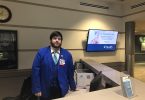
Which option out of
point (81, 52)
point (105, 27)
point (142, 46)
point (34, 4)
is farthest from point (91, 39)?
point (142, 46)

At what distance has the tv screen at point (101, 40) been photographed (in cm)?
447

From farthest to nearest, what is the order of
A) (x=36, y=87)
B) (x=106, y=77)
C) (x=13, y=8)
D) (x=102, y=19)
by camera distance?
1. (x=102, y=19)
2. (x=13, y=8)
3. (x=106, y=77)
4. (x=36, y=87)

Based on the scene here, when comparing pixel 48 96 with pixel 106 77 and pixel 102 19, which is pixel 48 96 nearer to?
pixel 106 77

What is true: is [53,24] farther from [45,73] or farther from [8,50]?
[45,73]

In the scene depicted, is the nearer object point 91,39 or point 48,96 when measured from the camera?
point 48,96

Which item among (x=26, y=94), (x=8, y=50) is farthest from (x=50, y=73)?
(x=8, y=50)

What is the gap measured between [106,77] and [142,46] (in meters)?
12.3

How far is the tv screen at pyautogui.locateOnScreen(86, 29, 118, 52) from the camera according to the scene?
176 inches

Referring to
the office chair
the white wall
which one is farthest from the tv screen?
the office chair

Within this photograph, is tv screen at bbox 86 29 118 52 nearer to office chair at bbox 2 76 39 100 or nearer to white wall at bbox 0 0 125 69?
white wall at bbox 0 0 125 69

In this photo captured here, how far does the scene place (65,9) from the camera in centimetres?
423

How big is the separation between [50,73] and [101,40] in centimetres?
242

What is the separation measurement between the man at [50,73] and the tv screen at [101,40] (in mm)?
2029

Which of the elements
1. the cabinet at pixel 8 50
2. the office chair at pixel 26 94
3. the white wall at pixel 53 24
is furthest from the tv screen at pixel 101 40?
the office chair at pixel 26 94
